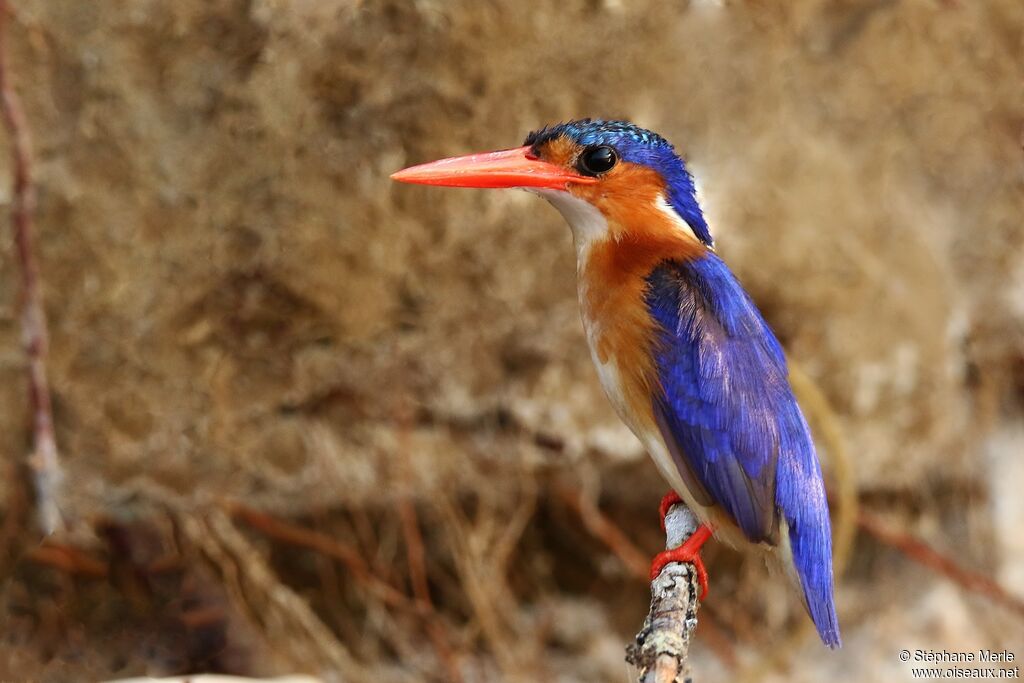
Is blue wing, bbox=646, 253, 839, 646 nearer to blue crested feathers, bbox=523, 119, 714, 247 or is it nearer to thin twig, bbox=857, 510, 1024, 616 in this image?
blue crested feathers, bbox=523, 119, 714, 247

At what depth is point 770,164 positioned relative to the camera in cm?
302

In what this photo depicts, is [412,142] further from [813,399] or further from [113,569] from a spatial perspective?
[113,569]

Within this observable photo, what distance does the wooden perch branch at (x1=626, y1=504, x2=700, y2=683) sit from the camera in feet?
4.12

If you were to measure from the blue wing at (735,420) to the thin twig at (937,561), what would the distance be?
5.47ft

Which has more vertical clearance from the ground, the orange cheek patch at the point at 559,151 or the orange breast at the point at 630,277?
the orange cheek patch at the point at 559,151

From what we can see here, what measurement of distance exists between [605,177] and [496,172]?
0.18 m

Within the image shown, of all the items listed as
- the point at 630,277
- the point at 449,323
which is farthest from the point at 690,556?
the point at 449,323

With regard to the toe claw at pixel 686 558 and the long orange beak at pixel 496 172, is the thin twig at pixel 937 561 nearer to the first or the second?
the toe claw at pixel 686 558

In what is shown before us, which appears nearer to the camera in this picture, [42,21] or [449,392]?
[42,21]

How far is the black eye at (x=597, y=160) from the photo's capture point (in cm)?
167

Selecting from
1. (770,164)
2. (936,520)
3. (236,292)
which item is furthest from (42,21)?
(936,520)

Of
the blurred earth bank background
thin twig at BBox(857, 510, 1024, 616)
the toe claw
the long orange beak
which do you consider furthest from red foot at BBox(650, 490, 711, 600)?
thin twig at BBox(857, 510, 1024, 616)

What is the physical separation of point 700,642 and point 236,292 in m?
1.64

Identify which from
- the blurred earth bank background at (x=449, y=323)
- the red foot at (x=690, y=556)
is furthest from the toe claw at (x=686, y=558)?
the blurred earth bank background at (x=449, y=323)
